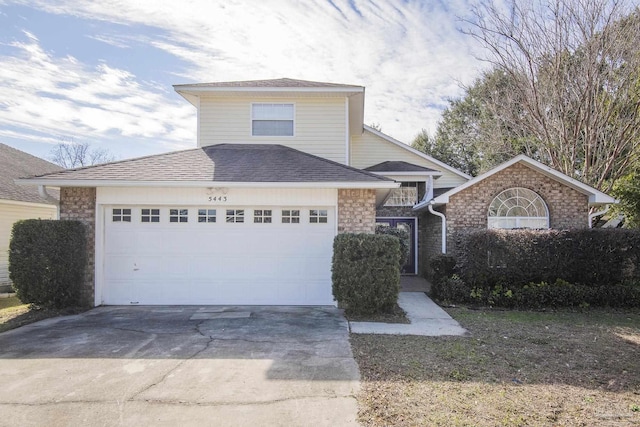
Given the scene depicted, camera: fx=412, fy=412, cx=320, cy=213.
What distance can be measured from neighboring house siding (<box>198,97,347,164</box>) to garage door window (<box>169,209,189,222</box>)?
3547mm

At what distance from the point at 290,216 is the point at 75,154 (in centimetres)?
3365

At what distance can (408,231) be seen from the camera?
1596cm

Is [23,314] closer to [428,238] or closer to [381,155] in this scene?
[428,238]

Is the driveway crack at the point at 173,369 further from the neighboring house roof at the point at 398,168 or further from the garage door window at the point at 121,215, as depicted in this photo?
the neighboring house roof at the point at 398,168

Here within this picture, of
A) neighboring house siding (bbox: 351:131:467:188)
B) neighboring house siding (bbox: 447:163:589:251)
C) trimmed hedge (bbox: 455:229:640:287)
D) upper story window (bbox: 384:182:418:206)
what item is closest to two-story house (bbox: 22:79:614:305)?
trimmed hedge (bbox: 455:229:640:287)

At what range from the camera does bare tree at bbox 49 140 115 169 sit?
3478cm

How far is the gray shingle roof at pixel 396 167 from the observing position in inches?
600

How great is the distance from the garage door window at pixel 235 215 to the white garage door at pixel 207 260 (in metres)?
0.16

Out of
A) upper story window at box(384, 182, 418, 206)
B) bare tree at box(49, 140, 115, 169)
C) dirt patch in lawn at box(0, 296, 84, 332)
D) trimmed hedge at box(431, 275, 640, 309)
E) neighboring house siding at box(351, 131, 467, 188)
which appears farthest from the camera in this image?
bare tree at box(49, 140, 115, 169)

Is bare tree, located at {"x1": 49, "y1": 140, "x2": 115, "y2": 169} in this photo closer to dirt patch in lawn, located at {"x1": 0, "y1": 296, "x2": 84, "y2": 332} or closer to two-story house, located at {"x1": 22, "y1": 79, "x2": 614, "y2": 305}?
dirt patch in lawn, located at {"x1": 0, "y1": 296, "x2": 84, "y2": 332}

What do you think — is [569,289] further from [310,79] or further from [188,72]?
[188,72]

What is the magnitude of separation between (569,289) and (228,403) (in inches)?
337

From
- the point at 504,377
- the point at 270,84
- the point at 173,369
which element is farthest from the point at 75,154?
the point at 504,377

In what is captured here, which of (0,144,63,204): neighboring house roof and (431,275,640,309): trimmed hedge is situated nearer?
(431,275,640,309): trimmed hedge
